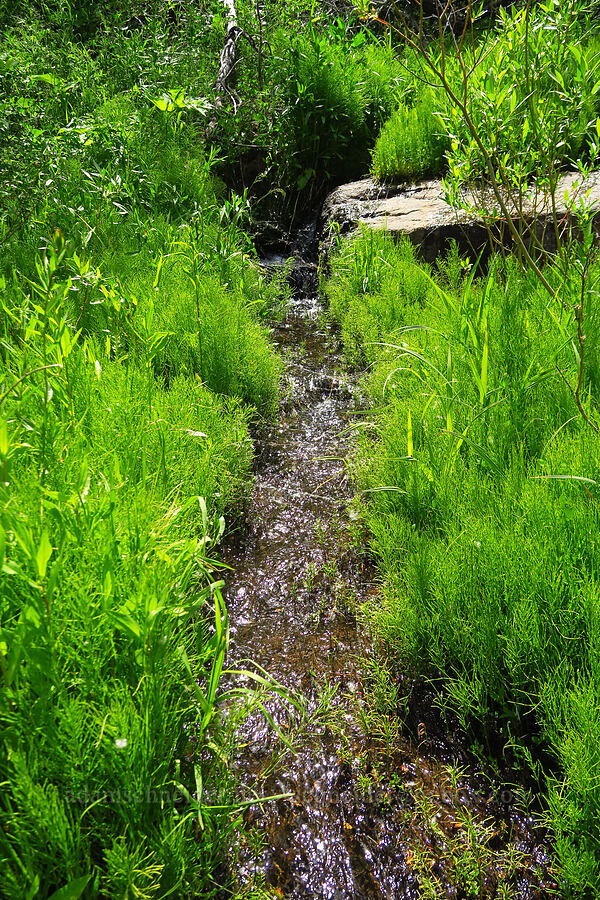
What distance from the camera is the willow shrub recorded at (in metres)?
1.50

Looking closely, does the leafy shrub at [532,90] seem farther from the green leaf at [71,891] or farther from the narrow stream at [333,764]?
the green leaf at [71,891]

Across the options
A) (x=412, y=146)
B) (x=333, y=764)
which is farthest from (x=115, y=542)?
(x=412, y=146)

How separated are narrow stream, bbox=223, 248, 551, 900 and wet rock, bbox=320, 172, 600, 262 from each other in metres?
2.52

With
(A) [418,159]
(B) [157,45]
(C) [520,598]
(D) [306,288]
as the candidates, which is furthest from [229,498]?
(B) [157,45]

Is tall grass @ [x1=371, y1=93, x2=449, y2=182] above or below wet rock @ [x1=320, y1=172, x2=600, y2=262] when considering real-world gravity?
above

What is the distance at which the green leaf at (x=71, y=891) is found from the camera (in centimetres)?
107

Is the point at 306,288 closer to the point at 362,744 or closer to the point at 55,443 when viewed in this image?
the point at 55,443

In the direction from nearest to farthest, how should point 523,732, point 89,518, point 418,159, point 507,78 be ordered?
point 89,518 → point 523,732 → point 507,78 → point 418,159

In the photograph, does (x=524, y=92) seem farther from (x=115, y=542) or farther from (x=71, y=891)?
(x=71, y=891)

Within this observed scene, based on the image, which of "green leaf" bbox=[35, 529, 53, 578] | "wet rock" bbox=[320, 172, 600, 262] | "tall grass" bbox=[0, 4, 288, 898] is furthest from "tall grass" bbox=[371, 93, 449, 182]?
"green leaf" bbox=[35, 529, 53, 578]

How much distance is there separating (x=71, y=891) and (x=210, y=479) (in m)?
1.64

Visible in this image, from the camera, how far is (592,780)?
1.33 m

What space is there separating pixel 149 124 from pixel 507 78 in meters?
3.89

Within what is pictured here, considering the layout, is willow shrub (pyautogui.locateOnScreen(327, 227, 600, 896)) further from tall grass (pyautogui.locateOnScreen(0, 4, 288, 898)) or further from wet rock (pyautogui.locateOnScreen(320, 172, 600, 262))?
wet rock (pyautogui.locateOnScreen(320, 172, 600, 262))
